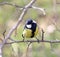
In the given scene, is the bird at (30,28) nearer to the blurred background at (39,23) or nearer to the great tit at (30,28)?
Answer: the great tit at (30,28)

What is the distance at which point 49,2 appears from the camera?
4430mm

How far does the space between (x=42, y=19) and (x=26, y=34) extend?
2.77m

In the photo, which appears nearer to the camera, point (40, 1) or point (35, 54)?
point (35, 54)

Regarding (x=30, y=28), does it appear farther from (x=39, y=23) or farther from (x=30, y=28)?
(x=39, y=23)

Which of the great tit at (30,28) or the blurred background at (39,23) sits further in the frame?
the blurred background at (39,23)

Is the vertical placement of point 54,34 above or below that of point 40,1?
below

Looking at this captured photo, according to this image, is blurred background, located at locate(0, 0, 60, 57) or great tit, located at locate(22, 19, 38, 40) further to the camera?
blurred background, located at locate(0, 0, 60, 57)

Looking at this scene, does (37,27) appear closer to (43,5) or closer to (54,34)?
(54,34)

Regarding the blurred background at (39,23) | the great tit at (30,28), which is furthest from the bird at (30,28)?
the blurred background at (39,23)

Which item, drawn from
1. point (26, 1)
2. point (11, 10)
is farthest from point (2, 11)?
point (26, 1)

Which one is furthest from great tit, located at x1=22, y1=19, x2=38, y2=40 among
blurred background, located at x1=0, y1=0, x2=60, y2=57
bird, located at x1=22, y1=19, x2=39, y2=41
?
blurred background, located at x1=0, y1=0, x2=60, y2=57

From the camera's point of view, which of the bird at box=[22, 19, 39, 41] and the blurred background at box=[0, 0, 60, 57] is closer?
the bird at box=[22, 19, 39, 41]

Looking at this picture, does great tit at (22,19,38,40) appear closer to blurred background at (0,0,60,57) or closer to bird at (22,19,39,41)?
bird at (22,19,39,41)

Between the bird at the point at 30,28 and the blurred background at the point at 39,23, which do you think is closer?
the bird at the point at 30,28
